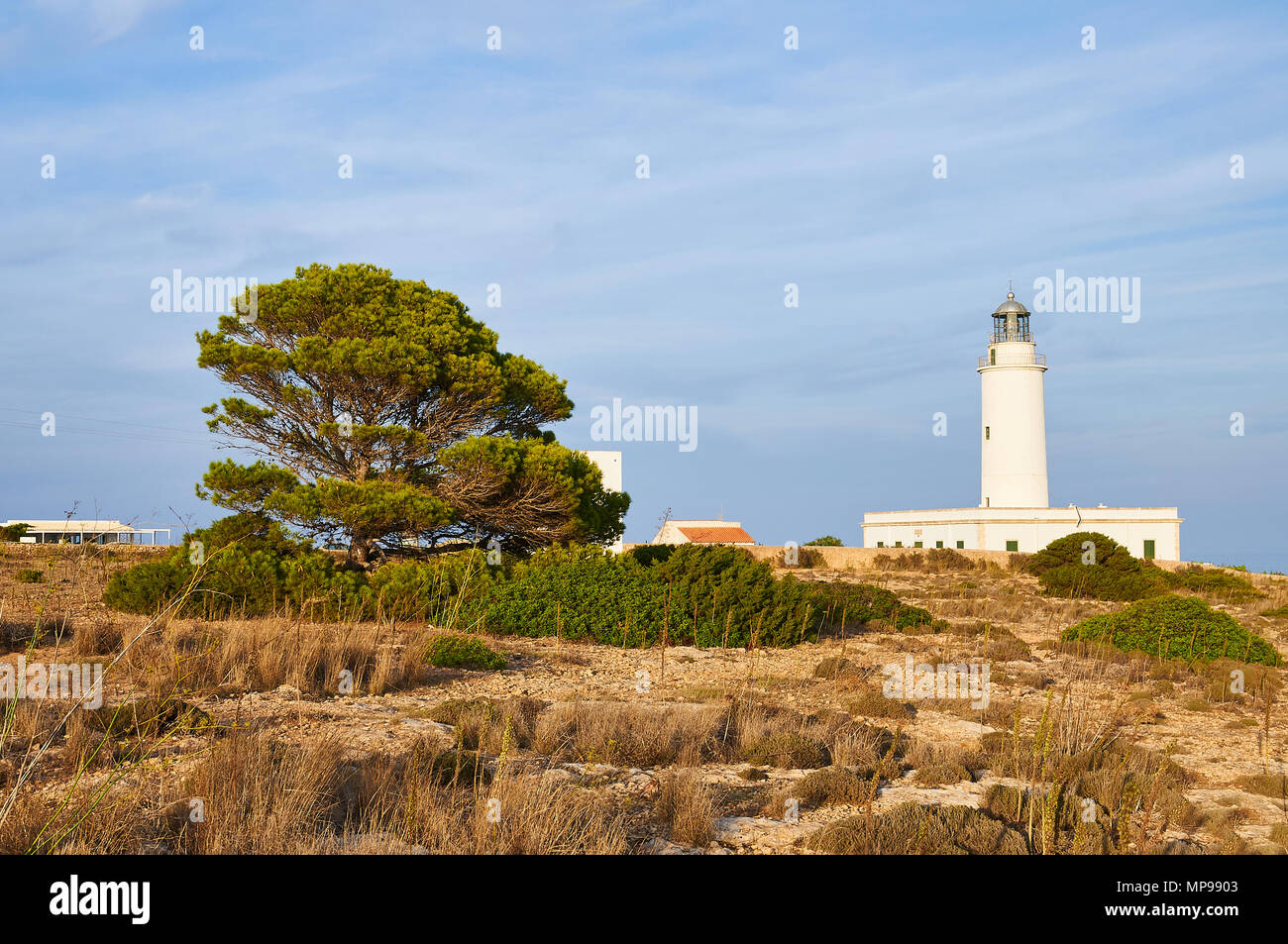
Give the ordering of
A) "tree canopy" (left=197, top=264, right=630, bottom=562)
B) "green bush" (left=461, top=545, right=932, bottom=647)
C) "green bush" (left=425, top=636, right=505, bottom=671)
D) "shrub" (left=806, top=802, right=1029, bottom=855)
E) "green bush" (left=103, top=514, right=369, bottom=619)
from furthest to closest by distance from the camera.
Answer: "tree canopy" (left=197, top=264, right=630, bottom=562) < "green bush" (left=461, top=545, right=932, bottom=647) < "green bush" (left=103, top=514, right=369, bottom=619) < "green bush" (left=425, top=636, right=505, bottom=671) < "shrub" (left=806, top=802, right=1029, bottom=855)

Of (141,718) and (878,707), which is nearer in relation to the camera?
(141,718)

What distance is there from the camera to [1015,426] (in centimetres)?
3778

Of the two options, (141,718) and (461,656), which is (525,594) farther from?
(141,718)

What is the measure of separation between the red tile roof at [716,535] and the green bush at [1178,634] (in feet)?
86.3

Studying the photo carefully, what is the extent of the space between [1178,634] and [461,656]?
875 centimetres

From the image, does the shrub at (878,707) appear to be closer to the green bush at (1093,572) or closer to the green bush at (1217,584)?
the green bush at (1093,572)

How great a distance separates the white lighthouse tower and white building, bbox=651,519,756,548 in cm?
1068

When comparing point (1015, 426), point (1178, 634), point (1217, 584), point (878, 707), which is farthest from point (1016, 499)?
point (878, 707)

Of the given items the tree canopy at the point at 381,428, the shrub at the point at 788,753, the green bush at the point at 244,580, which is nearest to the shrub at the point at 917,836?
the shrub at the point at 788,753

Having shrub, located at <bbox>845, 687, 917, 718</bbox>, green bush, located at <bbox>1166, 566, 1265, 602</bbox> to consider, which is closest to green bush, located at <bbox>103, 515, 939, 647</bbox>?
shrub, located at <bbox>845, 687, 917, 718</bbox>

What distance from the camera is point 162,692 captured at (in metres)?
5.88

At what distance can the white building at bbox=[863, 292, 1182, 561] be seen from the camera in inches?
1423

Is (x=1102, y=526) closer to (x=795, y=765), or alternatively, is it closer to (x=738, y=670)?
(x=738, y=670)

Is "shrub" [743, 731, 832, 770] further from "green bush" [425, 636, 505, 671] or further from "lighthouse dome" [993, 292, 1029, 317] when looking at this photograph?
"lighthouse dome" [993, 292, 1029, 317]
